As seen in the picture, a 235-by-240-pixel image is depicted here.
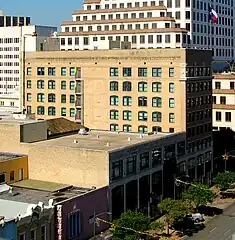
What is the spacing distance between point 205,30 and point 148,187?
7446 cm

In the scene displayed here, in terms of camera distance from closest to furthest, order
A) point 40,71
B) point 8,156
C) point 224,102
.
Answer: point 8,156 < point 40,71 < point 224,102

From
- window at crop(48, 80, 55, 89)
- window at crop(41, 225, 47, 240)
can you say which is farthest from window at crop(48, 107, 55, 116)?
window at crop(41, 225, 47, 240)

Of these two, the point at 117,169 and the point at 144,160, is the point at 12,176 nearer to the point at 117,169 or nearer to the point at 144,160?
the point at 117,169

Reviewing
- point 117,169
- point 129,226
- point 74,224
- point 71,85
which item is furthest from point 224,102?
point 74,224

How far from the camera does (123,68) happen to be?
94.1 meters

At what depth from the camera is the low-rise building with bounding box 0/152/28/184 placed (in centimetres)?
6944

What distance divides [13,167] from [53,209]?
14.2 metres

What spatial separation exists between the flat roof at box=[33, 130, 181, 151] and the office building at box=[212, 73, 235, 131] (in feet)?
129

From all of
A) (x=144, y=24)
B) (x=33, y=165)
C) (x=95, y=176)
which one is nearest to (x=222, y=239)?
(x=95, y=176)

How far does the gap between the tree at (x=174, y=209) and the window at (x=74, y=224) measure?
12188 mm

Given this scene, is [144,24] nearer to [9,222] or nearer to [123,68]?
[123,68]

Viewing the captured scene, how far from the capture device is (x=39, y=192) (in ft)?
218

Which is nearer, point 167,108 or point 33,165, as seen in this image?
point 33,165

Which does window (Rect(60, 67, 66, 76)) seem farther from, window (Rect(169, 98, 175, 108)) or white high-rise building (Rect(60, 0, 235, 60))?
white high-rise building (Rect(60, 0, 235, 60))
